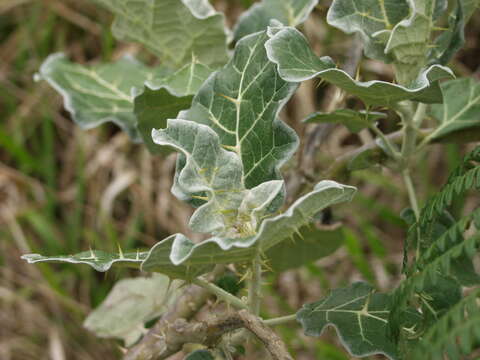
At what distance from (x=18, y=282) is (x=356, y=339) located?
199cm

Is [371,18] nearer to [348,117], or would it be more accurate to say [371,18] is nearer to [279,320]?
[348,117]

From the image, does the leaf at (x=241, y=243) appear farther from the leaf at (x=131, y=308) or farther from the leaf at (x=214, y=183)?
the leaf at (x=131, y=308)

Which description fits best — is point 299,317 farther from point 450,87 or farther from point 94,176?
point 94,176

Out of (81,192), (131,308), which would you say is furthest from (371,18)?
(81,192)

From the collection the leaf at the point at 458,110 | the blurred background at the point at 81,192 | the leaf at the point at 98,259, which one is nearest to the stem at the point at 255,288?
the leaf at the point at 98,259

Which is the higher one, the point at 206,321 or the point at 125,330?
the point at 206,321

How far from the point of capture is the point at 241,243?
24.8 inches

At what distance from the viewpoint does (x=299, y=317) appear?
83 cm

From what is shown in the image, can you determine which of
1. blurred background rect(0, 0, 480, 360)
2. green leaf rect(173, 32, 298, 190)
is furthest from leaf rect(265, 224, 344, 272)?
blurred background rect(0, 0, 480, 360)

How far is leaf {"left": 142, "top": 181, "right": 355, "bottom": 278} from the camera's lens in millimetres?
630

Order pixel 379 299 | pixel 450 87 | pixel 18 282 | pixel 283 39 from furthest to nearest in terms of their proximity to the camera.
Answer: pixel 18 282, pixel 450 87, pixel 379 299, pixel 283 39

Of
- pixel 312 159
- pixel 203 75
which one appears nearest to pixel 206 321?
pixel 203 75

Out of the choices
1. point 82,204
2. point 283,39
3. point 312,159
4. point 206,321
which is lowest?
point 82,204

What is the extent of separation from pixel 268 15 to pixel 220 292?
0.53 m
